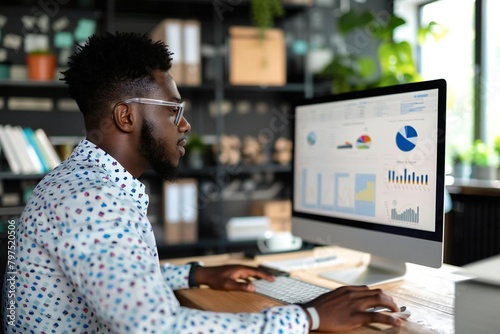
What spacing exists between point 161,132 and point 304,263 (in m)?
0.67

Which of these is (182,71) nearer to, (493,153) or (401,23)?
(401,23)

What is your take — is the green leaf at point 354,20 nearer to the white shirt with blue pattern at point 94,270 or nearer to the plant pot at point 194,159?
the plant pot at point 194,159

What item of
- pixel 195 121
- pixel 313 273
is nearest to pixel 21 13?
pixel 195 121

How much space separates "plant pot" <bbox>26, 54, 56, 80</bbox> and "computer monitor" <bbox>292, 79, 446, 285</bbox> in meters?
1.80

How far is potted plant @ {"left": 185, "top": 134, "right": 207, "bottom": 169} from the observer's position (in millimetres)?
3154

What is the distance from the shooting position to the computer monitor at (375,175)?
1.21 metres

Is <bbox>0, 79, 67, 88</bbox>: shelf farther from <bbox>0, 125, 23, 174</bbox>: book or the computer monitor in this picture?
the computer monitor

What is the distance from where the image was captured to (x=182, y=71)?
3.11 meters

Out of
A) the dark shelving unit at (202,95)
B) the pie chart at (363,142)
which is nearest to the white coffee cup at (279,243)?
the pie chart at (363,142)

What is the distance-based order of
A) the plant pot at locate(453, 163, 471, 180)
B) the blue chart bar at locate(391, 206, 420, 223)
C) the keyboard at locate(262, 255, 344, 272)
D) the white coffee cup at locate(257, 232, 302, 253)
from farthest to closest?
the plant pot at locate(453, 163, 471, 180)
the white coffee cup at locate(257, 232, 302, 253)
the keyboard at locate(262, 255, 344, 272)
the blue chart bar at locate(391, 206, 420, 223)

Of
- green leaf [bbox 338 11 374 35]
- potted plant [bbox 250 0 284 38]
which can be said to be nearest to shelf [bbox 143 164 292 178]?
potted plant [bbox 250 0 284 38]

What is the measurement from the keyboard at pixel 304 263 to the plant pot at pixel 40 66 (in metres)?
1.93

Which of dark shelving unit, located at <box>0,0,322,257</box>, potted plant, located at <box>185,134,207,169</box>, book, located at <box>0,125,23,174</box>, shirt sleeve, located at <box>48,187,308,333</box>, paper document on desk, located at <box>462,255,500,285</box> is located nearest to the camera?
paper document on desk, located at <box>462,255,500,285</box>

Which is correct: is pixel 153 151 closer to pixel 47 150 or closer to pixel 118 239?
pixel 118 239
